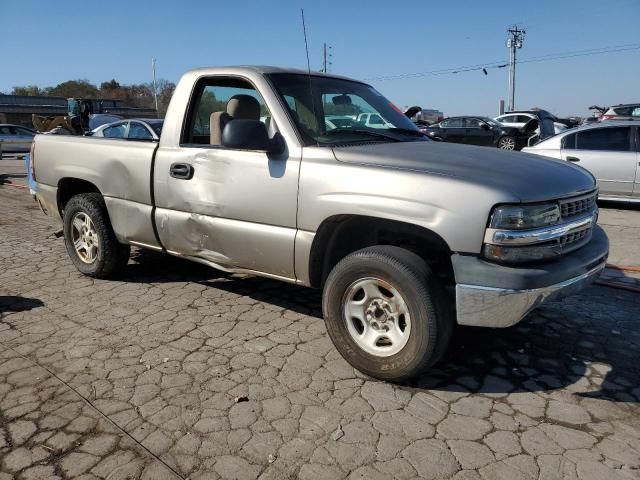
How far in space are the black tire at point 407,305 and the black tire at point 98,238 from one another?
2514 mm

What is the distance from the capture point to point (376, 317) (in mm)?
3205

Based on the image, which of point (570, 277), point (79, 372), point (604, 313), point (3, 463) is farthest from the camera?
point (604, 313)

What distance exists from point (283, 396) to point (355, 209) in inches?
45.1

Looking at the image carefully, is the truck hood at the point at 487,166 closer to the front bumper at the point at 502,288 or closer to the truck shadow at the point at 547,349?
the front bumper at the point at 502,288

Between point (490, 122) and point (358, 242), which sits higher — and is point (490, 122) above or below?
above

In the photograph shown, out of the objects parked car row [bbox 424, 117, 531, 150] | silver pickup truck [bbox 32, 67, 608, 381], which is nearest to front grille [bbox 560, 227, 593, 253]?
Answer: silver pickup truck [bbox 32, 67, 608, 381]

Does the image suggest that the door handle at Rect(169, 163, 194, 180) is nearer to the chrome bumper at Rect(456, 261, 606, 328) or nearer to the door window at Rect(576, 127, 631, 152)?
the chrome bumper at Rect(456, 261, 606, 328)

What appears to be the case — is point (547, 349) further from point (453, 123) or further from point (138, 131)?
point (453, 123)

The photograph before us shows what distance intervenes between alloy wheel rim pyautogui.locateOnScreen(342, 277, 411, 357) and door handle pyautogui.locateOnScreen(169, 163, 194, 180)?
5.13 feet

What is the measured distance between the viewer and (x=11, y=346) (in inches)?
144

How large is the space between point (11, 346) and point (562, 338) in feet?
12.7

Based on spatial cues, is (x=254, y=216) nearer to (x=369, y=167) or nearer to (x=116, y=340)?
(x=369, y=167)

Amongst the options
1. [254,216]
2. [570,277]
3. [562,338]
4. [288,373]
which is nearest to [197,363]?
[288,373]

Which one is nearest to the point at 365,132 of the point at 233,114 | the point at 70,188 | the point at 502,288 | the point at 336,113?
the point at 336,113
